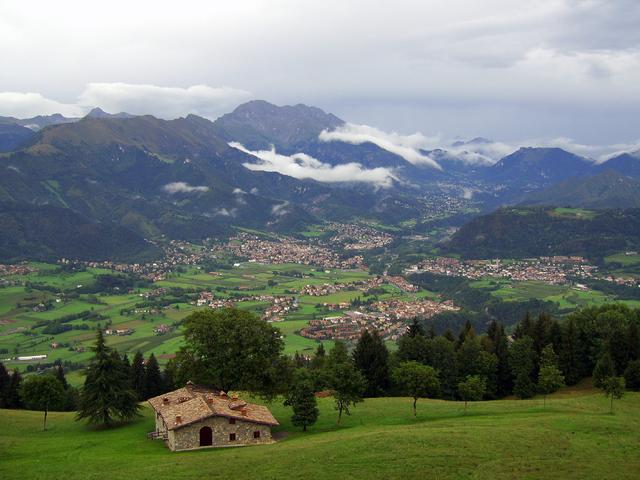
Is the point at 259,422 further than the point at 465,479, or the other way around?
the point at 259,422

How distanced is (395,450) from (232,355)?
2089 cm

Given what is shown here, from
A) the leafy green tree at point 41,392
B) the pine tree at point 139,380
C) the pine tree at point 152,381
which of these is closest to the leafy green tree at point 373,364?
the pine tree at point 152,381

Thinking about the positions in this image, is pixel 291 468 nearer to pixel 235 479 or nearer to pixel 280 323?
pixel 235 479

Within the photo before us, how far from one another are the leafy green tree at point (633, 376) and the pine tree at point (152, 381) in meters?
52.4

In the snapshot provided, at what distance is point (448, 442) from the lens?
122 feet

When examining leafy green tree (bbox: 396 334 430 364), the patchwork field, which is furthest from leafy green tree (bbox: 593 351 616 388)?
the patchwork field

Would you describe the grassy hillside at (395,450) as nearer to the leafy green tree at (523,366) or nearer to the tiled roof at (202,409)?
the tiled roof at (202,409)

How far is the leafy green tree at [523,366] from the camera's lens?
61.2 m

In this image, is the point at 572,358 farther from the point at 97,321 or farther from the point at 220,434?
the point at 97,321

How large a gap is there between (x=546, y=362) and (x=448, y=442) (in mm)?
28145

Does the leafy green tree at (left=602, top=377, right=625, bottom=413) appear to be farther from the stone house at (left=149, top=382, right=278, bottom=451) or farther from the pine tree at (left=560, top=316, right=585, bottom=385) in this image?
the stone house at (left=149, top=382, right=278, bottom=451)

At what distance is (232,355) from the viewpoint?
53.0 metres

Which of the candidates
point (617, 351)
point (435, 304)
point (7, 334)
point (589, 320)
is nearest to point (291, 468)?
point (617, 351)

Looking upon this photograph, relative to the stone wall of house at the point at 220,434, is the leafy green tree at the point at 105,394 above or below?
above
